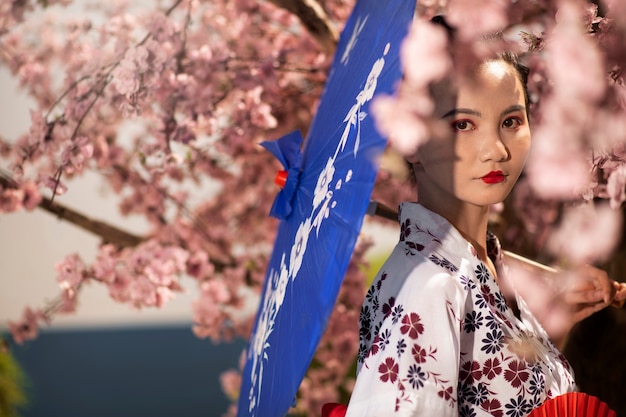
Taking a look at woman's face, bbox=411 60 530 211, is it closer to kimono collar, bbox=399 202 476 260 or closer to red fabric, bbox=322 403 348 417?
kimono collar, bbox=399 202 476 260

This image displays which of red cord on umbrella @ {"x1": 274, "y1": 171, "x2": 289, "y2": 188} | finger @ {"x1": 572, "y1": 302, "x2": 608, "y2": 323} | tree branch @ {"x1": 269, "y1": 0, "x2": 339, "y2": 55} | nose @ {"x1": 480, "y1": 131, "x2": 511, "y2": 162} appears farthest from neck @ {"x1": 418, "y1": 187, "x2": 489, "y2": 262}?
tree branch @ {"x1": 269, "y1": 0, "x2": 339, "y2": 55}

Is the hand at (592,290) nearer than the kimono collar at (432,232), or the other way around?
the kimono collar at (432,232)

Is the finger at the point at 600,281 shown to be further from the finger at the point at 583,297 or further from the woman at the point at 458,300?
the woman at the point at 458,300

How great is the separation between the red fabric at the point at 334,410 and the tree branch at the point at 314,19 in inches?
38.1

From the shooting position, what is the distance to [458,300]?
0.89 metres

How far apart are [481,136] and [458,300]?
0.70ft

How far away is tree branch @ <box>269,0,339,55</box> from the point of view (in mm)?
1647

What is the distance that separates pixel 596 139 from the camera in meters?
0.65

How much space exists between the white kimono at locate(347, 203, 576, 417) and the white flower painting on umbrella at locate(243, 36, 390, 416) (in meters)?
0.12

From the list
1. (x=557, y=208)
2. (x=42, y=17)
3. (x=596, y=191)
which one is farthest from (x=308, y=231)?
(x=42, y=17)

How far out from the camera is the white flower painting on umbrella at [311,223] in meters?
0.82

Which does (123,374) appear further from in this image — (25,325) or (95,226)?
(95,226)

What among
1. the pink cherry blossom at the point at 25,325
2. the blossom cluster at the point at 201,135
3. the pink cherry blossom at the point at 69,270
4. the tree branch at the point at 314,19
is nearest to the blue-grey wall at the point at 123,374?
the blossom cluster at the point at 201,135

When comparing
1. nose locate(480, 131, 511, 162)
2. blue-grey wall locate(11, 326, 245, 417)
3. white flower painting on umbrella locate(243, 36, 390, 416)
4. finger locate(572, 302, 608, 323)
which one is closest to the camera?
white flower painting on umbrella locate(243, 36, 390, 416)
